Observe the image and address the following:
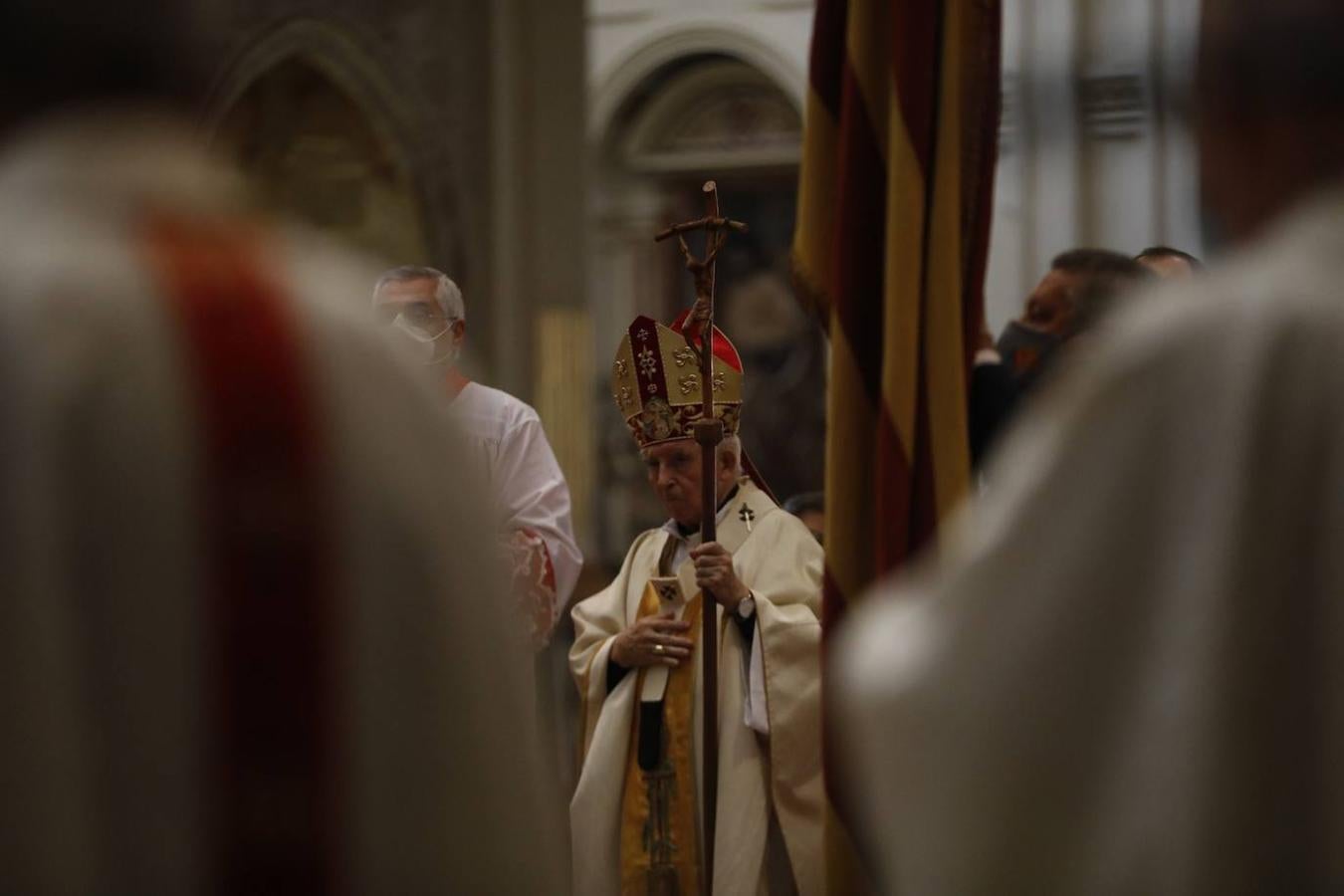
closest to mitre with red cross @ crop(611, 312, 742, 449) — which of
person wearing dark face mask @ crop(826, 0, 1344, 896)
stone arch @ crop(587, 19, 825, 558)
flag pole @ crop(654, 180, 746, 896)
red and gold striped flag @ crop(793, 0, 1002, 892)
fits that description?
flag pole @ crop(654, 180, 746, 896)

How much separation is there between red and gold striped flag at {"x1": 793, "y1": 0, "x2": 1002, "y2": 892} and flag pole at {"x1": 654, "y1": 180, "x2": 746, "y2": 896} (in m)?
1.62

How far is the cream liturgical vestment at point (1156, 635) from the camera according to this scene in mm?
1640

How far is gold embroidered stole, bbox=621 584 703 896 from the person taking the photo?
4898mm

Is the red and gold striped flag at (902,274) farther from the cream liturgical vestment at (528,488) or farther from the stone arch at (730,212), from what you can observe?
the stone arch at (730,212)

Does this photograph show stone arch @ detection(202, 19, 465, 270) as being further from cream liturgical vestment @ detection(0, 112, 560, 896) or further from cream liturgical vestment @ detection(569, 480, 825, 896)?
cream liturgical vestment @ detection(0, 112, 560, 896)

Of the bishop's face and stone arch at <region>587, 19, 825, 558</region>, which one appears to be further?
stone arch at <region>587, 19, 825, 558</region>

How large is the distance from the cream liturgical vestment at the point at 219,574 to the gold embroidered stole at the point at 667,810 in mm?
3236

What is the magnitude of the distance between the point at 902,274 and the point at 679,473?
2099 mm

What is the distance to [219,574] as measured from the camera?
1596 millimetres

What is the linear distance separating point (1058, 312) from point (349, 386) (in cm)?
320

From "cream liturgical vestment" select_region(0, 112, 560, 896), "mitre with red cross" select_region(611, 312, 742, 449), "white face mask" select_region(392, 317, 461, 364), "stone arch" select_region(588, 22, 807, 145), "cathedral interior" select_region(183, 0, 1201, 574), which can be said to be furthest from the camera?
"stone arch" select_region(588, 22, 807, 145)

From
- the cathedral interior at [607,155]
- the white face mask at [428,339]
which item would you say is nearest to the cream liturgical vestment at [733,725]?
the white face mask at [428,339]

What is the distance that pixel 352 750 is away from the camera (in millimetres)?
1631

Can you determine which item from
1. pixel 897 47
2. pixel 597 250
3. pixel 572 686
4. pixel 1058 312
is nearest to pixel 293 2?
pixel 572 686
